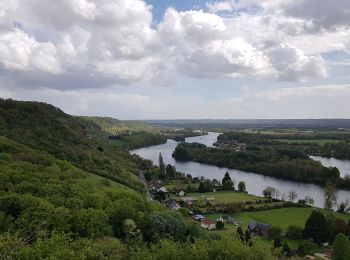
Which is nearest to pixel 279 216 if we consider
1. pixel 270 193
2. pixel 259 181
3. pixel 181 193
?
pixel 270 193

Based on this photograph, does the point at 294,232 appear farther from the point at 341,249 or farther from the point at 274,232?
the point at 341,249

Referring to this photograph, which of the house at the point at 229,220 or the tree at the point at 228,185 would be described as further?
the tree at the point at 228,185

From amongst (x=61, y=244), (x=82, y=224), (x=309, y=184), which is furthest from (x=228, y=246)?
(x=309, y=184)

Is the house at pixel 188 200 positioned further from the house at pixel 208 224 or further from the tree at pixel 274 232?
the tree at pixel 274 232

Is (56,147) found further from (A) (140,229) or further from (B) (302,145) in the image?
(B) (302,145)

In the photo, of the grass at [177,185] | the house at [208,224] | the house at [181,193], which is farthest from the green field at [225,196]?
the house at [208,224]

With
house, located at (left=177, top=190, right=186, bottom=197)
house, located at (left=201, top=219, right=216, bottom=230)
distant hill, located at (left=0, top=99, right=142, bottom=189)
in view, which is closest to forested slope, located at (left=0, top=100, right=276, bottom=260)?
distant hill, located at (left=0, top=99, right=142, bottom=189)
